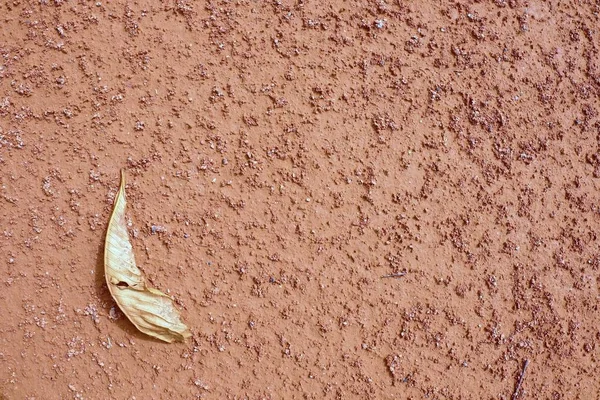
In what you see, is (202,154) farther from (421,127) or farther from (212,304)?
(421,127)

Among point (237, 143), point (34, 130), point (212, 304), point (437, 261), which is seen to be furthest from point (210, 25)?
point (437, 261)

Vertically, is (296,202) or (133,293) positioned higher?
(296,202)

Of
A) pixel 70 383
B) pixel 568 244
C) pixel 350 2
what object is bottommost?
pixel 70 383
